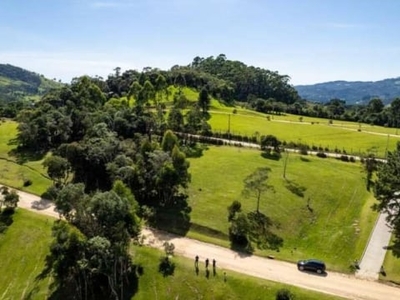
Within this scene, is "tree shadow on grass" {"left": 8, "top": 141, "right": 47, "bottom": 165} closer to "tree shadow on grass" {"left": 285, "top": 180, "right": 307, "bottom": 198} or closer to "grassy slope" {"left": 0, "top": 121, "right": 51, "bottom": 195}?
"grassy slope" {"left": 0, "top": 121, "right": 51, "bottom": 195}

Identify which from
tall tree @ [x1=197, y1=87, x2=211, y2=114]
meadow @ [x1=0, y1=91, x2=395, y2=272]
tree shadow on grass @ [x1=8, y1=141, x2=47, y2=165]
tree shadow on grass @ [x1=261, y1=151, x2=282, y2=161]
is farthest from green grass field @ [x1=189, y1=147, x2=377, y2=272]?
tall tree @ [x1=197, y1=87, x2=211, y2=114]

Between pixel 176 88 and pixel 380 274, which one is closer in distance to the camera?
pixel 380 274

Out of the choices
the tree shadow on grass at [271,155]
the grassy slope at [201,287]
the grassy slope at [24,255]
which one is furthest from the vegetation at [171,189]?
the grassy slope at [24,255]

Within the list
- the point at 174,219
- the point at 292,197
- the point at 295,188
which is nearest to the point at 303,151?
the point at 295,188

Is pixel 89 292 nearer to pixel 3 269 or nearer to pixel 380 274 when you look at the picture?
pixel 3 269

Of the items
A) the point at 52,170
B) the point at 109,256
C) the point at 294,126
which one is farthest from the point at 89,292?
the point at 294,126

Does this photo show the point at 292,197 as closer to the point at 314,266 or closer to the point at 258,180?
the point at 258,180
